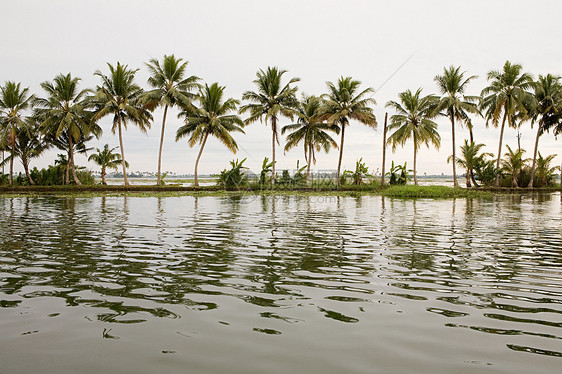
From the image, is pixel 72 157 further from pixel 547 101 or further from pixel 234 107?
pixel 547 101

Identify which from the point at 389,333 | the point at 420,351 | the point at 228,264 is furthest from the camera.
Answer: the point at 228,264

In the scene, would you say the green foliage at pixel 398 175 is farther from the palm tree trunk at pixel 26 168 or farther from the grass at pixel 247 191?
the palm tree trunk at pixel 26 168

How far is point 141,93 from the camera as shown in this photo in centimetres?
3572

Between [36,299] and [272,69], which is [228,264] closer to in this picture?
[36,299]

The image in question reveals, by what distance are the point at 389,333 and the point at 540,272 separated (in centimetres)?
329

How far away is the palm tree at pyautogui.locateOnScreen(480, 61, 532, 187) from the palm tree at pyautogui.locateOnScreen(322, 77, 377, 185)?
36.6 feet

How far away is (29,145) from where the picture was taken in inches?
1448

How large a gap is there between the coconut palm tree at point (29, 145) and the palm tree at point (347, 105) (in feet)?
87.9

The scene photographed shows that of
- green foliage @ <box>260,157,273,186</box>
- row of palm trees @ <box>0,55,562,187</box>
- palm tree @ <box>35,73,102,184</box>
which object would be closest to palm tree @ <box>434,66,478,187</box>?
row of palm trees @ <box>0,55,562,187</box>

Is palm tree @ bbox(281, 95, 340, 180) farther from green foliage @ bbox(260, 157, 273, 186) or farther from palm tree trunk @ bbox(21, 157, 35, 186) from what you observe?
palm tree trunk @ bbox(21, 157, 35, 186)

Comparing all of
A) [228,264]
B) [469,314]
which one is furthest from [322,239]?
[469,314]

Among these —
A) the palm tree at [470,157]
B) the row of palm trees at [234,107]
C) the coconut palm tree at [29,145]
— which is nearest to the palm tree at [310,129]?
the row of palm trees at [234,107]

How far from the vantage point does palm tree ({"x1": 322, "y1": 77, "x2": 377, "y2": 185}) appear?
34.0m

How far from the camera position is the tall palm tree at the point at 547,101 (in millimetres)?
35603
